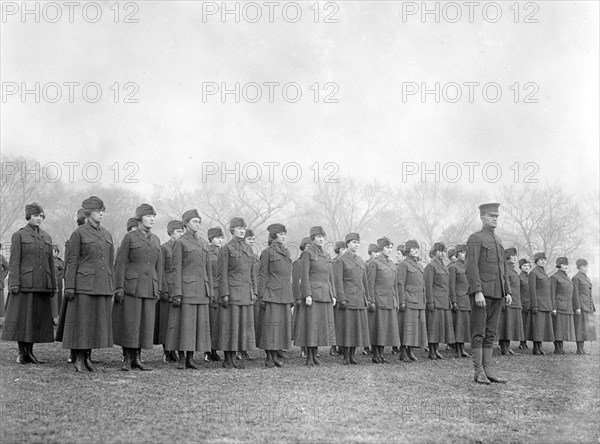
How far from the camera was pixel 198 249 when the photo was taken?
9062 mm

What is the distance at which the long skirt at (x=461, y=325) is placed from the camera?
39.7 feet

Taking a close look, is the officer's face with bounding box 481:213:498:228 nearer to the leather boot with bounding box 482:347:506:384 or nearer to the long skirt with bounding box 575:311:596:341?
the leather boot with bounding box 482:347:506:384

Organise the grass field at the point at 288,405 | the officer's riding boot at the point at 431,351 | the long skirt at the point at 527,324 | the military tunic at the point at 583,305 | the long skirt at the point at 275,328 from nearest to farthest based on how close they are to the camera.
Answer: the grass field at the point at 288,405
the long skirt at the point at 275,328
the officer's riding boot at the point at 431,351
the long skirt at the point at 527,324
the military tunic at the point at 583,305

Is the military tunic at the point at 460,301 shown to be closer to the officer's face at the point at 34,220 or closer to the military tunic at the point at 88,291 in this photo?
the military tunic at the point at 88,291

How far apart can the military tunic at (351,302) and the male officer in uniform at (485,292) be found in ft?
8.53

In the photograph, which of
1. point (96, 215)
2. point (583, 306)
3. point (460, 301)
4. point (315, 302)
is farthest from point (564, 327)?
point (96, 215)

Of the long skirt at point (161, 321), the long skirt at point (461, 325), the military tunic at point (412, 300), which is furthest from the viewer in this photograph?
the long skirt at point (461, 325)

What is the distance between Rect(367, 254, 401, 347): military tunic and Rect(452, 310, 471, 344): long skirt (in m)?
1.88

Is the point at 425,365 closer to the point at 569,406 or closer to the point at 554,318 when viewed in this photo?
the point at 569,406

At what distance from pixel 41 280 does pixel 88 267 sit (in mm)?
1208

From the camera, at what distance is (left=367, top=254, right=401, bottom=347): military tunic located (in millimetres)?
10688

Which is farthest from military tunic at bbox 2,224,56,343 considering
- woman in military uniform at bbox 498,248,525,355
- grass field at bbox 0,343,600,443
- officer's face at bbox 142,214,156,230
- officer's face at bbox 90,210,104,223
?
woman in military uniform at bbox 498,248,525,355

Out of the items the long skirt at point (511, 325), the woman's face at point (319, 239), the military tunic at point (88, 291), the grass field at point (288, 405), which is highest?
the woman's face at point (319, 239)

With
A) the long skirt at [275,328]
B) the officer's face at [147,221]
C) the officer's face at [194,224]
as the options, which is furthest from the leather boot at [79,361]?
the long skirt at [275,328]
